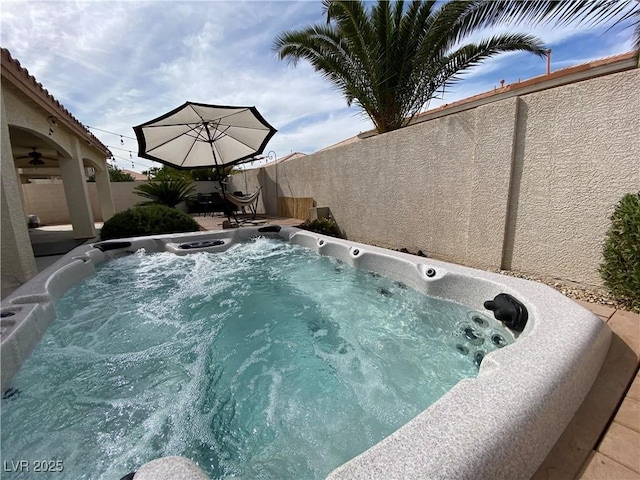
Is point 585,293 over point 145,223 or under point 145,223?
under

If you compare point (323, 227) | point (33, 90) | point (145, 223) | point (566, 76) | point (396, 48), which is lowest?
point (323, 227)

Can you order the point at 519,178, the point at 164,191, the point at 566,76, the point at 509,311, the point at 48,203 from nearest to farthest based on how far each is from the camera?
the point at 509,311 < the point at 519,178 < the point at 566,76 < the point at 164,191 < the point at 48,203

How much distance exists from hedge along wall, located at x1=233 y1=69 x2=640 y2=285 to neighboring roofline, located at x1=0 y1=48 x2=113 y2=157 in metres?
5.19

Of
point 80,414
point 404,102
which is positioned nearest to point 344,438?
point 80,414

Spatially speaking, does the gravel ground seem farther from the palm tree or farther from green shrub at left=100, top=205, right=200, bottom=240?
green shrub at left=100, top=205, right=200, bottom=240

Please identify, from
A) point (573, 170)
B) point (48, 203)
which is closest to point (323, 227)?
point (573, 170)

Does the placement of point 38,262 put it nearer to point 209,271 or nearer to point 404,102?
point 209,271

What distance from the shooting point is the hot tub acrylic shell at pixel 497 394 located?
0.88 m

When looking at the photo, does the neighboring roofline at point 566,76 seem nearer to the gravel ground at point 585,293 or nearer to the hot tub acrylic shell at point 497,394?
the gravel ground at point 585,293

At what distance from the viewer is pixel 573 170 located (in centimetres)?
277

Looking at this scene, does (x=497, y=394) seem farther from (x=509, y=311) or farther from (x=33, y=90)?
(x=33, y=90)

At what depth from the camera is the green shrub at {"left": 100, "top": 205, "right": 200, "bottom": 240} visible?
18.3 ft

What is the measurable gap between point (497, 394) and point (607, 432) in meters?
0.62

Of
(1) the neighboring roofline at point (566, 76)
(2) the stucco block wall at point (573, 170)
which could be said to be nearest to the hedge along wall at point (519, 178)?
(2) the stucco block wall at point (573, 170)
